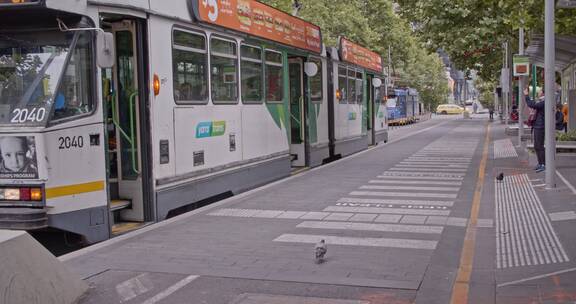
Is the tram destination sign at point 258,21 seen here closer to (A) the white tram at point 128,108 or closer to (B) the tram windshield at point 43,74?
(A) the white tram at point 128,108

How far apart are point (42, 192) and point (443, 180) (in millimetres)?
9271

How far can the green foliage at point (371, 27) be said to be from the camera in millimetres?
42875

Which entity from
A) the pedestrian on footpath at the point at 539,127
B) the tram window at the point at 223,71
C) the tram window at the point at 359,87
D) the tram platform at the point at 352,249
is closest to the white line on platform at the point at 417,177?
the tram platform at the point at 352,249

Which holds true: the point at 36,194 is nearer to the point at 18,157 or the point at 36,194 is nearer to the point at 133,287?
the point at 18,157

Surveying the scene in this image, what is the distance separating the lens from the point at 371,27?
173ft

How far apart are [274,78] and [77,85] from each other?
253 inches

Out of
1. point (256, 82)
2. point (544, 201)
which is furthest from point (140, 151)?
point (544, 201)

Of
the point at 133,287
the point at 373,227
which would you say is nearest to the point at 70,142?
the point at 133,287

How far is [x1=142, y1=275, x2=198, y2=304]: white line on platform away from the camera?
19.5 feet

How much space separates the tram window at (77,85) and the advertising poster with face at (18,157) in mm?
436

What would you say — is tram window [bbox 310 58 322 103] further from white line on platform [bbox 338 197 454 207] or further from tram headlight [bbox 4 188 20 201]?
tram headlight [bbox 4 188 20 201]

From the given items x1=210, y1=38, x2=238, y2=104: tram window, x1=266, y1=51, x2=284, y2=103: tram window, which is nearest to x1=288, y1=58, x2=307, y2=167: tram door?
x1=266, y1=51, x2=284, y2=103: tram window

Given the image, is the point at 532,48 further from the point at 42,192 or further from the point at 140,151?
the point at 42,192

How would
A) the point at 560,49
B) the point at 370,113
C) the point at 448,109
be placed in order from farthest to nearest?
the point at 448,109, the point at 370,113, the point at 560,49
